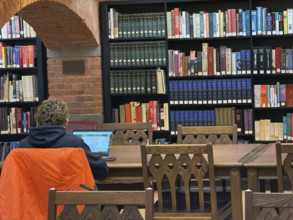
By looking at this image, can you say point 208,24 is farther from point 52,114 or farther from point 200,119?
point 52,114

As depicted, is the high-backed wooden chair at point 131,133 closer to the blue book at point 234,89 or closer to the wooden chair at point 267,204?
the blue book at point 234,89

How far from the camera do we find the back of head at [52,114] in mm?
3338

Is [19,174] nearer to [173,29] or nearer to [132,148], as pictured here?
[132,148]

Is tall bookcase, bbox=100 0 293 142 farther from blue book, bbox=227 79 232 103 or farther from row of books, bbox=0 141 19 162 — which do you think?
row of books, bbox=0 141 19 162

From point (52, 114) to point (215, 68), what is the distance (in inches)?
133

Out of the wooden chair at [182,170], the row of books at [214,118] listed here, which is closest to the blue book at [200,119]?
the row of books at [214,118]

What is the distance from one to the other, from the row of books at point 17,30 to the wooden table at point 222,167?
2.92 m

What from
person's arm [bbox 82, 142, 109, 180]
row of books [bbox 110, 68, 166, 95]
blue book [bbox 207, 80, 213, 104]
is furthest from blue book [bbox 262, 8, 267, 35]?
person's arm [bbox 82, 142, 109, 180]

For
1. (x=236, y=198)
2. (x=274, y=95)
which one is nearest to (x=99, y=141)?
→ (x=236, y=198)

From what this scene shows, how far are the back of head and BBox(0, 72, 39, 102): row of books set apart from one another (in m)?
3.38

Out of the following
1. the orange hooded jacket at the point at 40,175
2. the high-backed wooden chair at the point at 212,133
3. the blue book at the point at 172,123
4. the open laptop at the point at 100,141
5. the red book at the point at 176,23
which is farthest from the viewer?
the blue book at the point at 172,123

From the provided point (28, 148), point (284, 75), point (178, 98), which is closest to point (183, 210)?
point (28, 148)

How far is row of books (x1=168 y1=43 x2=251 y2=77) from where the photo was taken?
636 cm

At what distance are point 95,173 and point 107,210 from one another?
4.40 ft
